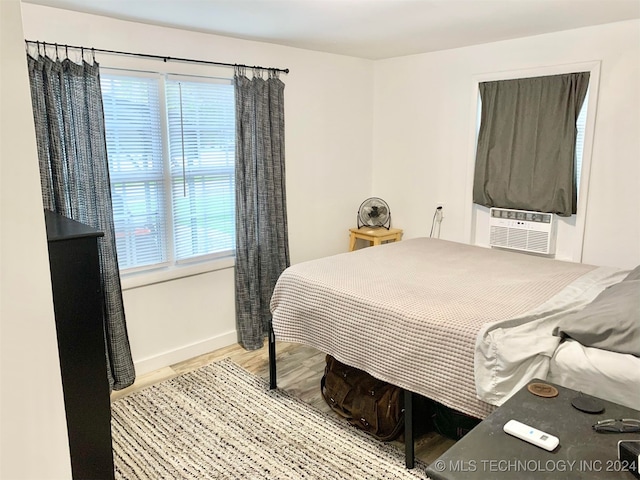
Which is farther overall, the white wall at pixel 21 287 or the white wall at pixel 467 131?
the white wall at pixel 467 131

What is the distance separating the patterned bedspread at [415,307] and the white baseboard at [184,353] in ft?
3.33

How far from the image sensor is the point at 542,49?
3.39 m

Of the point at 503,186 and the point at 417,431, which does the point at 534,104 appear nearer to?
the point at 503,186

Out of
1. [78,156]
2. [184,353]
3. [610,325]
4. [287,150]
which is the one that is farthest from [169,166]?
[610,325]

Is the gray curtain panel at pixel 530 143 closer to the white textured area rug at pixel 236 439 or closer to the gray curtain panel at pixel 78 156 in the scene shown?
the white textured area rug at pixel 236 439

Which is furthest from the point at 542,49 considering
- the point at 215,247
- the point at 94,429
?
the point at 94,429

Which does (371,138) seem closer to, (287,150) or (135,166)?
(287,150)

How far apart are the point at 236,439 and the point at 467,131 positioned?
112 inches

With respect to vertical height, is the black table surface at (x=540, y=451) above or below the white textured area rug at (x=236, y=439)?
above

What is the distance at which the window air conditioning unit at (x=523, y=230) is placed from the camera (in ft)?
11.6

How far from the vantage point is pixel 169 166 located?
10.8 ft

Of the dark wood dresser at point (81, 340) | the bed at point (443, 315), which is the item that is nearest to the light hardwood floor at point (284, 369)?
the bed at point (443, 315)

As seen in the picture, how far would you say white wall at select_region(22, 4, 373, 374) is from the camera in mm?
2945

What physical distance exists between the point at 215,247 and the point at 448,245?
5.73 ft
